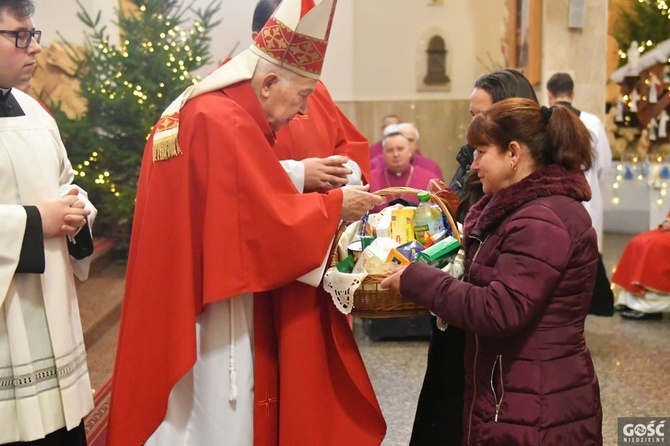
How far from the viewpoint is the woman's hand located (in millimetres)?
2031


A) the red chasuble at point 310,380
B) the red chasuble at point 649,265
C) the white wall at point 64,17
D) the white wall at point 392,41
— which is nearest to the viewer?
the red chasuble at point 310,380

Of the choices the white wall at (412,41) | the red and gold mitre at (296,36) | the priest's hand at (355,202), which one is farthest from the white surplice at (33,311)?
the white wall at (412,41)

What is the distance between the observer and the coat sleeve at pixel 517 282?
184 centimetres

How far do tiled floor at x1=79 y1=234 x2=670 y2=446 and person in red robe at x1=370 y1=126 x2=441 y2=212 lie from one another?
1.19 meters

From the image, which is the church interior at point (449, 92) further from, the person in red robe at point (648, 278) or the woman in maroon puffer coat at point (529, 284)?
the woman in maroon puffer coat at point (529, 284)

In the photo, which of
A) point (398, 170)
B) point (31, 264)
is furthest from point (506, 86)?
point (398, 170)

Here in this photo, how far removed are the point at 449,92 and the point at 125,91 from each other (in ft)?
14.6

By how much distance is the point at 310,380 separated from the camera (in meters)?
2.21

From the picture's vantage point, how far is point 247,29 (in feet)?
Answer: 30.2

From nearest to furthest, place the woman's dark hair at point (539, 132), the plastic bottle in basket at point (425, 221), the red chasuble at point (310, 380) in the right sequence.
A: the woman's dark hair at point (539, 132) < the red chasuble at point (310, 380) < the plastic bottle in basket at point (425, 221)

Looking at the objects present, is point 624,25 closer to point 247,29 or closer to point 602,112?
point 602,112

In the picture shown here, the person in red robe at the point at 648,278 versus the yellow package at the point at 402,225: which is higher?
the yellow package at the point at 402,225

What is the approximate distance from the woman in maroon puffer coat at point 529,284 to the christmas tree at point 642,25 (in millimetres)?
7434

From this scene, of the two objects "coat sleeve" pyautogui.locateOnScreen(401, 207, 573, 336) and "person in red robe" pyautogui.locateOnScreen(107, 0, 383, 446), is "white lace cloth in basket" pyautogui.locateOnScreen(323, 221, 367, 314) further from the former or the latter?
"coat sleeve" pyautogui.locateOnScreen(401, 207, 573, 336)
